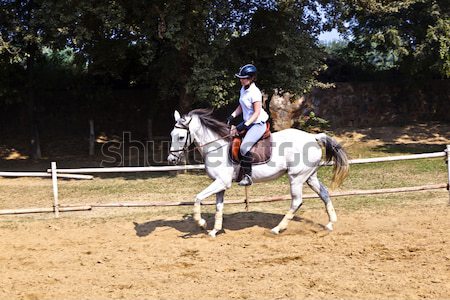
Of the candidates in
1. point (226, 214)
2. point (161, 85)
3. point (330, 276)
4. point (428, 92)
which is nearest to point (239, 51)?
point (161, 85)

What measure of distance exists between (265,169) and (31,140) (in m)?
14.7

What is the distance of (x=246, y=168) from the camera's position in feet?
27.6

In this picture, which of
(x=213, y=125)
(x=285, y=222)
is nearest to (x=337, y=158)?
(x=285, y=222)

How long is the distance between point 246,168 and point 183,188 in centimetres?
577

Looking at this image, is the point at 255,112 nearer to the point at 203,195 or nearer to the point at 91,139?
the point at 203,195

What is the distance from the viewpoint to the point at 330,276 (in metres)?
6.23

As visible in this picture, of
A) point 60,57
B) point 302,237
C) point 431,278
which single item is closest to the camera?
point 431,278

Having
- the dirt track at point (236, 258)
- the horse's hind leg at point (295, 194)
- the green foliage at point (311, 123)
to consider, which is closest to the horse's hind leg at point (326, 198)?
the dirt track at point (236, 258)

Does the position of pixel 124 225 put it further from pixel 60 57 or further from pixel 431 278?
pixel 60 57

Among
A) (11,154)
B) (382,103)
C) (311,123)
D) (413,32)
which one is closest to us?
(413,32)

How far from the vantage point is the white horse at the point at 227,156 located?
8367 millimetres

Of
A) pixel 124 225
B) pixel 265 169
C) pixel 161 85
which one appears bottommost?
pixel 124 225

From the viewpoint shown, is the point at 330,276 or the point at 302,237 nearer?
the point at 330,276

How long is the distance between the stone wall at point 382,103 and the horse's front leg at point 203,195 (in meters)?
16.2
